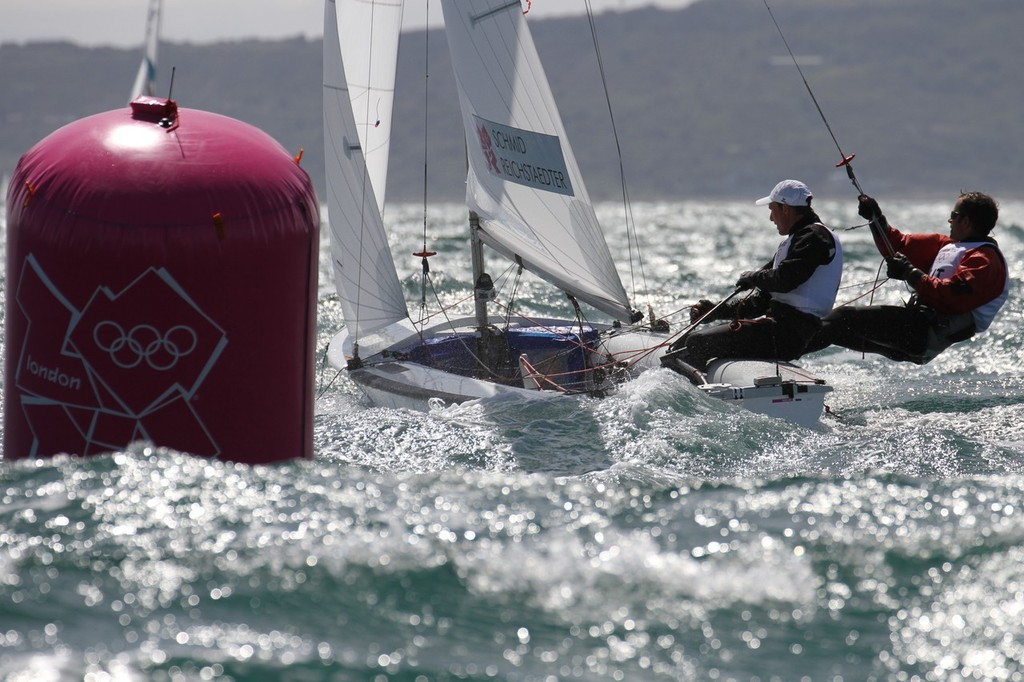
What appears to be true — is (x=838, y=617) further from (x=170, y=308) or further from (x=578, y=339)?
(x=578, y=339)

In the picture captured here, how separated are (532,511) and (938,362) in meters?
4.50

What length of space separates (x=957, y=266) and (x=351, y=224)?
286 centimetres

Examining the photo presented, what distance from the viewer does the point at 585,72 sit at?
11631 centimetres

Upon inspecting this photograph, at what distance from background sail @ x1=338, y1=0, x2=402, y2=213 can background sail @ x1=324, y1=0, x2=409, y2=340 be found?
239 millimetres

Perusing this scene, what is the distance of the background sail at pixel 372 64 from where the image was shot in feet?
22.2

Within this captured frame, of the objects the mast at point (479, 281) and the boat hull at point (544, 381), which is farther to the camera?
the mast at point (479, 281)

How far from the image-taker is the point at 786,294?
566cm

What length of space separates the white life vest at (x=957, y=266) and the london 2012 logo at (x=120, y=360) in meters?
3.41

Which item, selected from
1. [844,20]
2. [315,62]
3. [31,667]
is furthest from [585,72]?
[31,667]

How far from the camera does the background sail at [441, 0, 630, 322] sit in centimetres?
644

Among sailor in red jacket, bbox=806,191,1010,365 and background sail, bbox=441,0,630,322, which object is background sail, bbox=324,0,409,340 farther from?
sailor in red jacket, bbox=806,191,1010,365

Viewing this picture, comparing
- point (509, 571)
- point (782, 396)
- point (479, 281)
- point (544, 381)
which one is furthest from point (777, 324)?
point (509, 571)

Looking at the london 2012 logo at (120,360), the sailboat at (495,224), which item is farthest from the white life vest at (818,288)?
the london 2012 logo at (120,360)

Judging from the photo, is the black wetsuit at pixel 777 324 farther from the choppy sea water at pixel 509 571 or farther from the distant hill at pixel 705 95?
the distant hill at pixel 705 95
